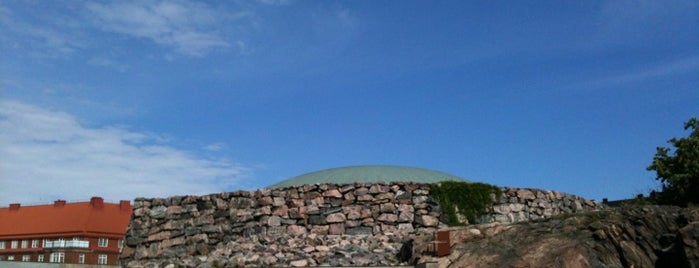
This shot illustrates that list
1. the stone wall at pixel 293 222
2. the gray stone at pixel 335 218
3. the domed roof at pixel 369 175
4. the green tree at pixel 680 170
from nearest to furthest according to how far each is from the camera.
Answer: the stone wall at pixel 293 222 → the gray stone at pixel 335 218 → the domed roof at pixel 369 175 → the green tree at pixel 680 170

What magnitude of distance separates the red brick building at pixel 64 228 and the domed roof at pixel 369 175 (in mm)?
40535

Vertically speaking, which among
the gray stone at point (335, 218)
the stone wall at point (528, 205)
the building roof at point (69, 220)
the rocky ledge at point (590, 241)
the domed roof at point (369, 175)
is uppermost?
the building roof at point (69, 220)

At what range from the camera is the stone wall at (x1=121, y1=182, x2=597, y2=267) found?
19.4 meters

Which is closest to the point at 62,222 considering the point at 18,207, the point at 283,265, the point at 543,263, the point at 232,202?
the point at 18,207

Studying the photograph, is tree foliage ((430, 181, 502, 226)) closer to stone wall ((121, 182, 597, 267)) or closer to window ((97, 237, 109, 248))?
stone wall ((121, 182, 597, 267))

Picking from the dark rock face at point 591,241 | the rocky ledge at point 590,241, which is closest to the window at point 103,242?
the rocky ledge at point 590,241

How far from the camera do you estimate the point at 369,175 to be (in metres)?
22.9

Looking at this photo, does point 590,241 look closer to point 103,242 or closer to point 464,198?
point 464,198

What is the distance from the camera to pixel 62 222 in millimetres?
63750

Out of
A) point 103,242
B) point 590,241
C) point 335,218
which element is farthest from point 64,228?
point 590,241

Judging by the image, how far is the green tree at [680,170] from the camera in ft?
92.3

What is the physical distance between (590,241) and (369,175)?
8269mm

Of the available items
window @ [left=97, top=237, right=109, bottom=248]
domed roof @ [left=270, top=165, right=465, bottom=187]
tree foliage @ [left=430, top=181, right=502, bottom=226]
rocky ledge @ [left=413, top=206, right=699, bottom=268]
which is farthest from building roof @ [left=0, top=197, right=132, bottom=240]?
rocky ledge @ [left=413, top=206, right=699, bottom=268]

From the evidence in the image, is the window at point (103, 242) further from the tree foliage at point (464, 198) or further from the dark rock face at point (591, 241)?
the dark rock face at point (591, 241)
